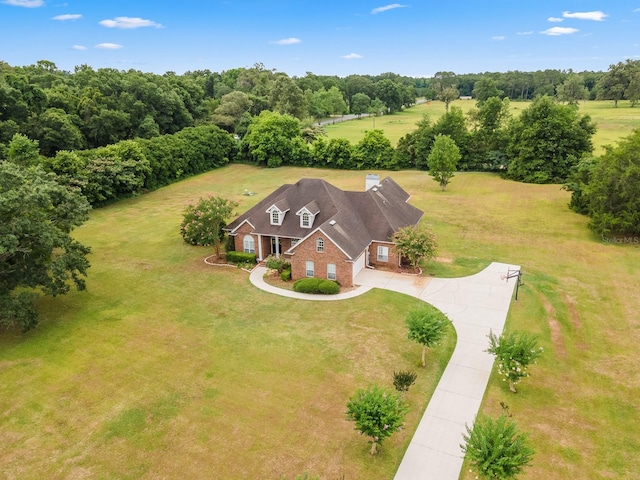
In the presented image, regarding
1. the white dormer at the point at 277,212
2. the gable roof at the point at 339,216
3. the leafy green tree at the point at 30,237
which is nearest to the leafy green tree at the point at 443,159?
the gable roof at the point at 339,216

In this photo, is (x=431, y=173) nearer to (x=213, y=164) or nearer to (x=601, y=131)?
(x=213, y=164)

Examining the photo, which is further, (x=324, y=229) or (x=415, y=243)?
(x=415, y=243)

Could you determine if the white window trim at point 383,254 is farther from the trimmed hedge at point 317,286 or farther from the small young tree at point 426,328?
the small young tree at point 426,328

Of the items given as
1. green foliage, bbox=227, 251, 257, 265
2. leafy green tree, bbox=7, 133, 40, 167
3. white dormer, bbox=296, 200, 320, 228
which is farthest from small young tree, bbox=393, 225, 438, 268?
leafy green tree, bbox=7, 133, 40, 167

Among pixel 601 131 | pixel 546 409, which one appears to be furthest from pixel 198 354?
pixel 601 131

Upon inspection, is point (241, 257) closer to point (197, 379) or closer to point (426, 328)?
point (197, 379)

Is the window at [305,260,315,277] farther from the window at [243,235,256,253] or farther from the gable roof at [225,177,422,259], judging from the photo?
the window at [243,235,256,253]

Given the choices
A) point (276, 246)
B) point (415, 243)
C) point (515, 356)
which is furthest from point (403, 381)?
point (276, 246)
